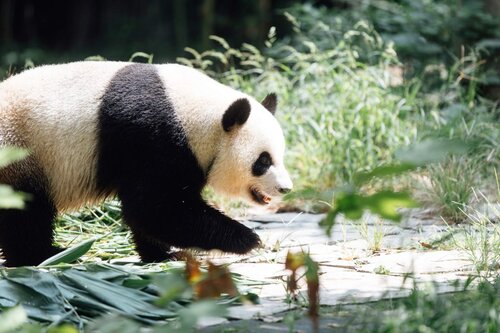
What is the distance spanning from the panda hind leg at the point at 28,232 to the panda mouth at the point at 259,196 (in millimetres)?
1082

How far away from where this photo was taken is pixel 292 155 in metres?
6.91

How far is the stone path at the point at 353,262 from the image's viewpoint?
11.8ft

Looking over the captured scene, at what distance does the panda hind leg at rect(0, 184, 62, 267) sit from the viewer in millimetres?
4512

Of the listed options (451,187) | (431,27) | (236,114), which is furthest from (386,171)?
(431,27)

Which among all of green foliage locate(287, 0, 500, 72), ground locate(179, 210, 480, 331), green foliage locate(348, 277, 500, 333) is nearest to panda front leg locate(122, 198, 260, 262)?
ground locate(179, 210, 480, 331)

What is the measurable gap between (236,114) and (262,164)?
1.12 feet

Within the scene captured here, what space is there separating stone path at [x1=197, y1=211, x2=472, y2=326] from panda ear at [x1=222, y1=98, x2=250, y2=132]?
703 mm

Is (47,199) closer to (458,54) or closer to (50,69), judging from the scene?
(50,69)

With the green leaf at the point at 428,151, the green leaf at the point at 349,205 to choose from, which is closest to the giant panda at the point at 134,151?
the green leaf at the point at 349,205

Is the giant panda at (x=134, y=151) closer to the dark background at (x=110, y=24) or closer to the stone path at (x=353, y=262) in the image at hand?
the stone path at (x=353, y=262)

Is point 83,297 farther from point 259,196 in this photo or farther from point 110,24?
point 110,24

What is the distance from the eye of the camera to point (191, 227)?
4.51m

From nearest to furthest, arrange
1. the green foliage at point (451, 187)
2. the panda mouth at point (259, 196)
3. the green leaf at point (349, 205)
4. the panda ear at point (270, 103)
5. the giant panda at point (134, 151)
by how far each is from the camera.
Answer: the green leaf at point (349, 205) < the giant panda at point (134, 151) < the panda mouth at point (259, 196) < the panda ear at point (270, 103) < the green foliage at point (451, 187)

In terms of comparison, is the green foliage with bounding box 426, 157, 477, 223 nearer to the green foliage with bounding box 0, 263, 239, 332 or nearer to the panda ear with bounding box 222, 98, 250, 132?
the panda ear with bounding box 222, 98, 250, 132
